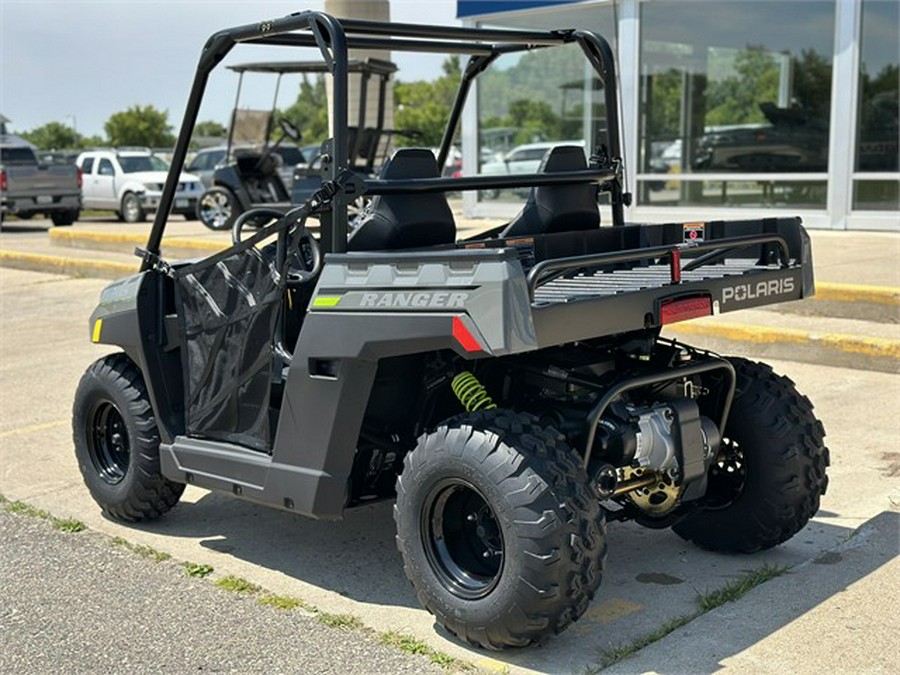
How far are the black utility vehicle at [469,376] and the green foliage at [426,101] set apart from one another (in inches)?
2141

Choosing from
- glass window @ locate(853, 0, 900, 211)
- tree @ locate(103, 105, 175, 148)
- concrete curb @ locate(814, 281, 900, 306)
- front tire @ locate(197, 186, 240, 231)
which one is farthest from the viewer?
tree @ locate(103, 105, 175, 148)

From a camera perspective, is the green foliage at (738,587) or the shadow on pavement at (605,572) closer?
the shadow on pavement at (605,572)

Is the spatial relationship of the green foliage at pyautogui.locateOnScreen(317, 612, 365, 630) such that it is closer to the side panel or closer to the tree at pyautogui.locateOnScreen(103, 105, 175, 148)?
the side panel

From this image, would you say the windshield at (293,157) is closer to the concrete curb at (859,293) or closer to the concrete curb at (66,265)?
the concrete curb at (66,265)

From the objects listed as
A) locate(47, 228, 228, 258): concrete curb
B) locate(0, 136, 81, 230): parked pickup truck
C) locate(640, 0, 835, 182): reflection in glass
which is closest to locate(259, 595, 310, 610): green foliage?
locate(47, 228, 228, 258): concrete curb

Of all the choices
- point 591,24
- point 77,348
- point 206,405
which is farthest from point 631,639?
point 591,24

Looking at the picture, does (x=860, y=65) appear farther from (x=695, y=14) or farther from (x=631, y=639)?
(x=631, y=639)

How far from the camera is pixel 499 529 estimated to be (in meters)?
3.69

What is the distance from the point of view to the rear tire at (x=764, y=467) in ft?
14.1

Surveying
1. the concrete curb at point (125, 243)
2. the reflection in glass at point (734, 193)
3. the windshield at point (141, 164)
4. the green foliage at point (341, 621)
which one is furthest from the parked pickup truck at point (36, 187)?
the green foliage at point (341, 621)

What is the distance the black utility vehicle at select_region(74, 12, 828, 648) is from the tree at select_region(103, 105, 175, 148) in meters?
64.9

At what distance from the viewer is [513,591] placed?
3.50 meters

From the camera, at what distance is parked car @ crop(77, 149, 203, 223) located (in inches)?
910

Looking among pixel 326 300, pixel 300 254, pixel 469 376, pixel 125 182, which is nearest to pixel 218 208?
pixel 125 182
